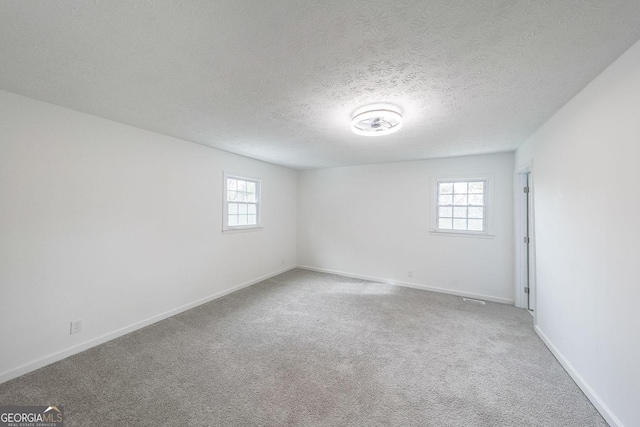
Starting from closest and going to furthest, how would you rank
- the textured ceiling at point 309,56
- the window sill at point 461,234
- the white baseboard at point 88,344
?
1. the textured ceiling at point 309,56
2. the white baseboard at point 88,344
3. the window sill at point 461,234

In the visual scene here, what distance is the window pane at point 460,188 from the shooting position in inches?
162

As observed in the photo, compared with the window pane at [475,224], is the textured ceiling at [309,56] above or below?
above

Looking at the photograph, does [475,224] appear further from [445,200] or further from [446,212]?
[445,200]

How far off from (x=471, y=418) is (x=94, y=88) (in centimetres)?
383

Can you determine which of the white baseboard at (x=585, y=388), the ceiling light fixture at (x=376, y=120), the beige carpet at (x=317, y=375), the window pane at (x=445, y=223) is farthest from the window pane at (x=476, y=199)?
the ceiling light fixture at (x=376, y=120)

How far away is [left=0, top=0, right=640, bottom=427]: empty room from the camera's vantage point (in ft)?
4.33

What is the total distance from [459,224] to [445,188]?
69cm

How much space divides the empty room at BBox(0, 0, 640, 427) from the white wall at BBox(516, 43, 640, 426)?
0.02 m

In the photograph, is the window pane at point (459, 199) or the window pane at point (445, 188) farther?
the window pane at point (445, 188)

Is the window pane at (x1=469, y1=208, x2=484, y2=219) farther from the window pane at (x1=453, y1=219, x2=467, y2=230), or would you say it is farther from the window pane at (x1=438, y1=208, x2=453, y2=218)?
the window pane at (x1=438, y1=208, x2=453, y2=218)

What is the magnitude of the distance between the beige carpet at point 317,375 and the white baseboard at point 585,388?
0.17 ft
